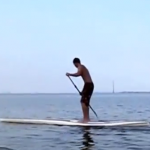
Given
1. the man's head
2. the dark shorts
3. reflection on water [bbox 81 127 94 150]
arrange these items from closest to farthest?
reflection on water [bbox 81 127 94 150] → the man's head → the dark shorts

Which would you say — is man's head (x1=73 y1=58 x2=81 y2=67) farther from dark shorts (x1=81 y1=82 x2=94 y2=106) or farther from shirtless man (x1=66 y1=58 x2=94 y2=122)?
dark shorts (x1=81 y1=82 x2=94 y2=106)

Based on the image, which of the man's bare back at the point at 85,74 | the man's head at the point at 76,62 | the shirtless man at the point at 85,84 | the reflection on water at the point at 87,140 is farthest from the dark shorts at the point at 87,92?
the reflection on water at the point at 87,140

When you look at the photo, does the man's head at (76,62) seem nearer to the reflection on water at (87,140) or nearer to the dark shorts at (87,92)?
the dark shorts at (87,92)

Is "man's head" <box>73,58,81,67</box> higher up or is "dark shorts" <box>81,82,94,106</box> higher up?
"man's head" <box>73,58,81,67</box>

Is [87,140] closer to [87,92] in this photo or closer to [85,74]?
[87,92]

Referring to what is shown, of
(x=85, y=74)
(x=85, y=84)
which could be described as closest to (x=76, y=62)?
(x=85, y=74)

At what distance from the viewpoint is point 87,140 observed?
12.4 meters

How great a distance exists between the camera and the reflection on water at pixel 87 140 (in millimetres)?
11266

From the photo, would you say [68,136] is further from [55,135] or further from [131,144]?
[131,144]

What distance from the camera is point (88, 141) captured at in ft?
40.2

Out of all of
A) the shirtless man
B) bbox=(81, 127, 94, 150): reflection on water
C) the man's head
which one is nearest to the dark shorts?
the shirtless man

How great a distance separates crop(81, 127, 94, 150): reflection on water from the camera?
1127cm

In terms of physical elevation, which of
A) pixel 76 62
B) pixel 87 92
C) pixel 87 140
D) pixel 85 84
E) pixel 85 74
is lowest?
pixel 87 140

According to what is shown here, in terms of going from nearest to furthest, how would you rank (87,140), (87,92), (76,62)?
(87,140) → (76,62) → (87,92)
